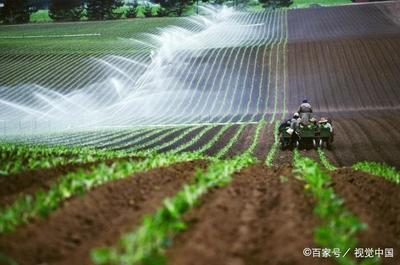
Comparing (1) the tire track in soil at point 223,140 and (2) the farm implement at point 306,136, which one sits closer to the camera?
(2) the farm implement at point 306,136

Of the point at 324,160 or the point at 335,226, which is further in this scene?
the point at 324,160

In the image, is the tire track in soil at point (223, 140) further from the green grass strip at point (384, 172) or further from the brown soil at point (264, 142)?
the green grass strip at point (384, 172)

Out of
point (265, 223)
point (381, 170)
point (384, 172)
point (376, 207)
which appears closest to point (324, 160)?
point (381, 170)

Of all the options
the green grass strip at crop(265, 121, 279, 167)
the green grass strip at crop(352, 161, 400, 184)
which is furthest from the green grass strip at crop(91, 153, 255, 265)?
the green grass strip at crop(265, 121, 279, 167)

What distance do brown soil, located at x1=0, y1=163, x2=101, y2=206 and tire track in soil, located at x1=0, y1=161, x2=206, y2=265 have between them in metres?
0.89

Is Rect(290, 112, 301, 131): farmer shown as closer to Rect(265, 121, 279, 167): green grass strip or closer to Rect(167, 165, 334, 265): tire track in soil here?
Rect(265, 121, 279, 167): green grass strip

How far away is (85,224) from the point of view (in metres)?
6.34

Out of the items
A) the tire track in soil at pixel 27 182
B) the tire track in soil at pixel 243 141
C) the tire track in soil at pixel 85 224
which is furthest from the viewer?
the tire track in soil at pixel 243 141

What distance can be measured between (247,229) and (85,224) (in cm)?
172

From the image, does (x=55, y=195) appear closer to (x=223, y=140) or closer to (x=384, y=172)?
(x=384, y=172)

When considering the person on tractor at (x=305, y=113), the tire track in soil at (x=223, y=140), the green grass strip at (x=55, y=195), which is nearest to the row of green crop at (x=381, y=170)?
the person on tractor at (x=305, y=113)

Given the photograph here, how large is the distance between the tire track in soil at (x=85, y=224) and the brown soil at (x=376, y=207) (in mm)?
2356

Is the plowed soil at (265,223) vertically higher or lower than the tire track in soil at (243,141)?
higher

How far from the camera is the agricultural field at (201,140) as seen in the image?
571cm
